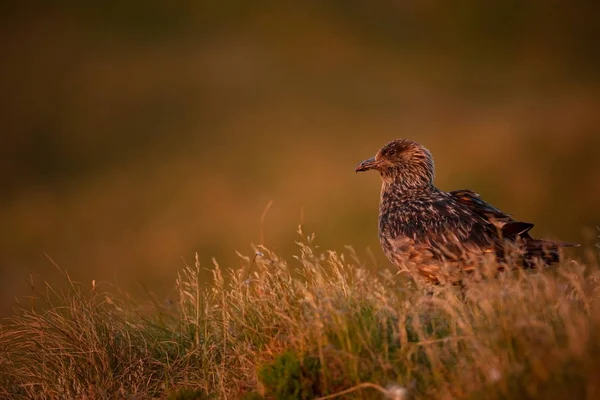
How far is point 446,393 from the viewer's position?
4.84 meters

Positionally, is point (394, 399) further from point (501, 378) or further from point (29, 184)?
point (29, 184)

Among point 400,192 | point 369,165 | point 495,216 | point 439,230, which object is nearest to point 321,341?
point 439,230

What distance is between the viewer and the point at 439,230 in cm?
746

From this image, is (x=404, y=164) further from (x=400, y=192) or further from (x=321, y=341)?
(x=321, y=341)

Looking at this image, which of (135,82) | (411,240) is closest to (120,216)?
(411,240)

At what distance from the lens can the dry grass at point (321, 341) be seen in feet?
15.7

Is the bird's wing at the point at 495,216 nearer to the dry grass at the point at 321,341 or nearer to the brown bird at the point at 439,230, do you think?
the brown bird at the point at 439,230

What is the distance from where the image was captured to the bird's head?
856cm

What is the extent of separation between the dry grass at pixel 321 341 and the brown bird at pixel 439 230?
2.73 feet

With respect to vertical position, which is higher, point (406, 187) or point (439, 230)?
point (406, 187)

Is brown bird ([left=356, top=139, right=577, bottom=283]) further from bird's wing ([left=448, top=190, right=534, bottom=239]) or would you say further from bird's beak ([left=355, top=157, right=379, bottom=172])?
bird's beak ([left=355, top=157, right=379, bottom=172])

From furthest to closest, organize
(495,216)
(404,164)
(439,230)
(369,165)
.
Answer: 1. (369,165)
2. (404,164)
3. (495,216)
4. (439,230)

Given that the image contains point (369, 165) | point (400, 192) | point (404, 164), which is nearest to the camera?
point (400, 192)

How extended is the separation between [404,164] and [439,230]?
139 cm
